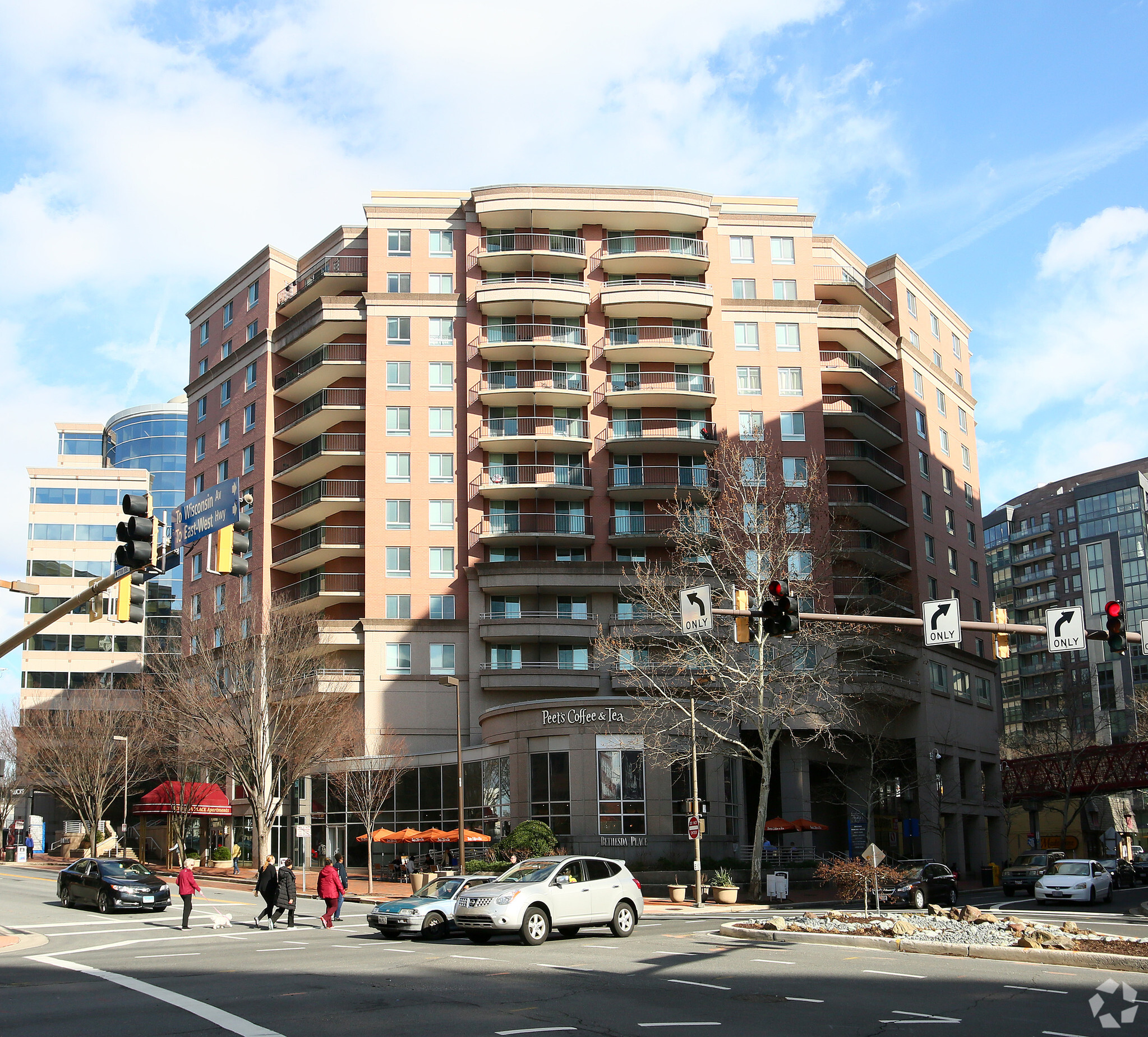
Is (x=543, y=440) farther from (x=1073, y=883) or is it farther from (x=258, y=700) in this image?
(x=1073, y=883)

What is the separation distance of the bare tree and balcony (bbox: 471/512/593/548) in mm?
11570

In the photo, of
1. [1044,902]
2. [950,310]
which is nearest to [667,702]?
[1044,902]

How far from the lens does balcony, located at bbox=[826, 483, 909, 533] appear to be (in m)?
63.4

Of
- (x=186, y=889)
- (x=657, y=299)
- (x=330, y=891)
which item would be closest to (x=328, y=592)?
(x=657, y=299)

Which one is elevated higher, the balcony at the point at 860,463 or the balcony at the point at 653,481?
the balcony at the point at 860,463

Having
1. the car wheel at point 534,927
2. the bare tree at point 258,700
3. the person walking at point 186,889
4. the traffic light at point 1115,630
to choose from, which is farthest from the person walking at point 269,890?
the traffic light at point 1115,630

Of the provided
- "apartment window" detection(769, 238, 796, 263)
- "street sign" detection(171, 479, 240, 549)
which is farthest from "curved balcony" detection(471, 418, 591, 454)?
"street sign" detection(171, 479, 240, 549)

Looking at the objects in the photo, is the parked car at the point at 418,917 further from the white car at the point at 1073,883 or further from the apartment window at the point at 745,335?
the apartment window at the point at 745,335

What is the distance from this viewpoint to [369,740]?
58.3 m

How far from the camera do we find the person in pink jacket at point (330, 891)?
27766 millimetres

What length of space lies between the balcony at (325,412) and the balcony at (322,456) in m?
0.67

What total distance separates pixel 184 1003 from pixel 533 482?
47840 millimetres

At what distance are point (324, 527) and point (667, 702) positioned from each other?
28.5 meters

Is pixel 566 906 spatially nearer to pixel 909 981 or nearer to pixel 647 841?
pixel 909 981
